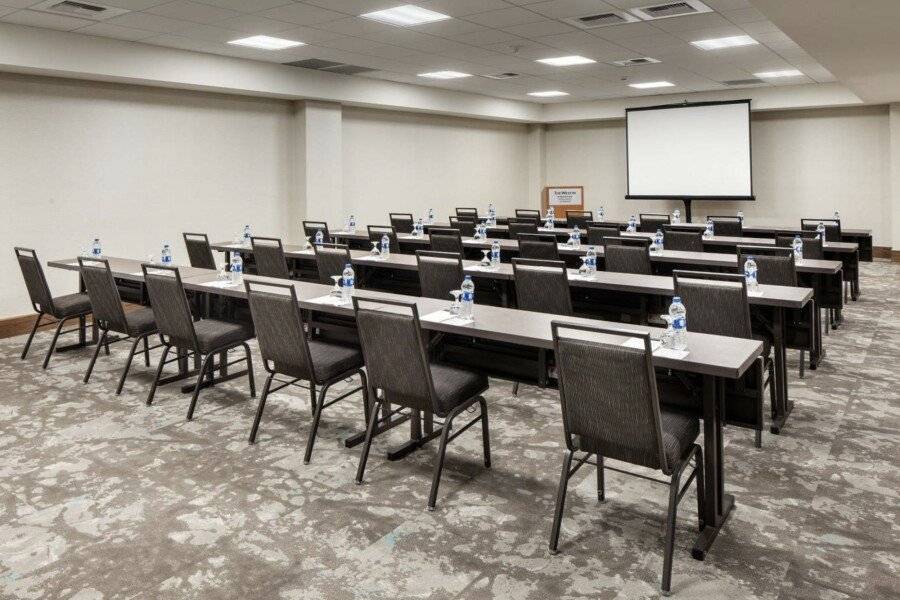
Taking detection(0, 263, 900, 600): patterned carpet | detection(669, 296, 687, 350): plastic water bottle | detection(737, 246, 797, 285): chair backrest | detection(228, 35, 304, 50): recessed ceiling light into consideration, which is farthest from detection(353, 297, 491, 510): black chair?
detection(228, 35, 304, 50): recessed ceiling light

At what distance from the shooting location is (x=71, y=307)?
5.72 metres

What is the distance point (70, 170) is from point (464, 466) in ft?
20.9

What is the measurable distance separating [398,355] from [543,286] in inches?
70.2

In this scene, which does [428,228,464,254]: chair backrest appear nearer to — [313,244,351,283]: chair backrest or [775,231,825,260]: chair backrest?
[313,244,351,283]: chair backrest

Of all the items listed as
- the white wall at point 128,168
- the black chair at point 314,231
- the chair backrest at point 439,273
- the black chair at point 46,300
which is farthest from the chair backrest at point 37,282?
the black chair at point 314,231

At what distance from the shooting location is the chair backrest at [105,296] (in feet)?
16.4

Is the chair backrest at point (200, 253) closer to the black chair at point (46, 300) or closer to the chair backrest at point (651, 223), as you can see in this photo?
the black chair at point (46, 300)

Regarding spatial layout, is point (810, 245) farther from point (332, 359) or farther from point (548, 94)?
point (548, 94)

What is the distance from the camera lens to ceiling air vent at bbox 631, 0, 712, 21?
256 inches

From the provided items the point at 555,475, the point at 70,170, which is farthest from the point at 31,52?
the point at 555,475

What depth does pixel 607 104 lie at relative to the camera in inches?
554

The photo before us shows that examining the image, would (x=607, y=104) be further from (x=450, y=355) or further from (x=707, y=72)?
(x=450, y=355)

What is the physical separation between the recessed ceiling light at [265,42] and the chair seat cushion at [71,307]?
11.5 feet

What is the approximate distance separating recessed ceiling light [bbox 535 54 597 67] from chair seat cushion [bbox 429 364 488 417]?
6666mm
